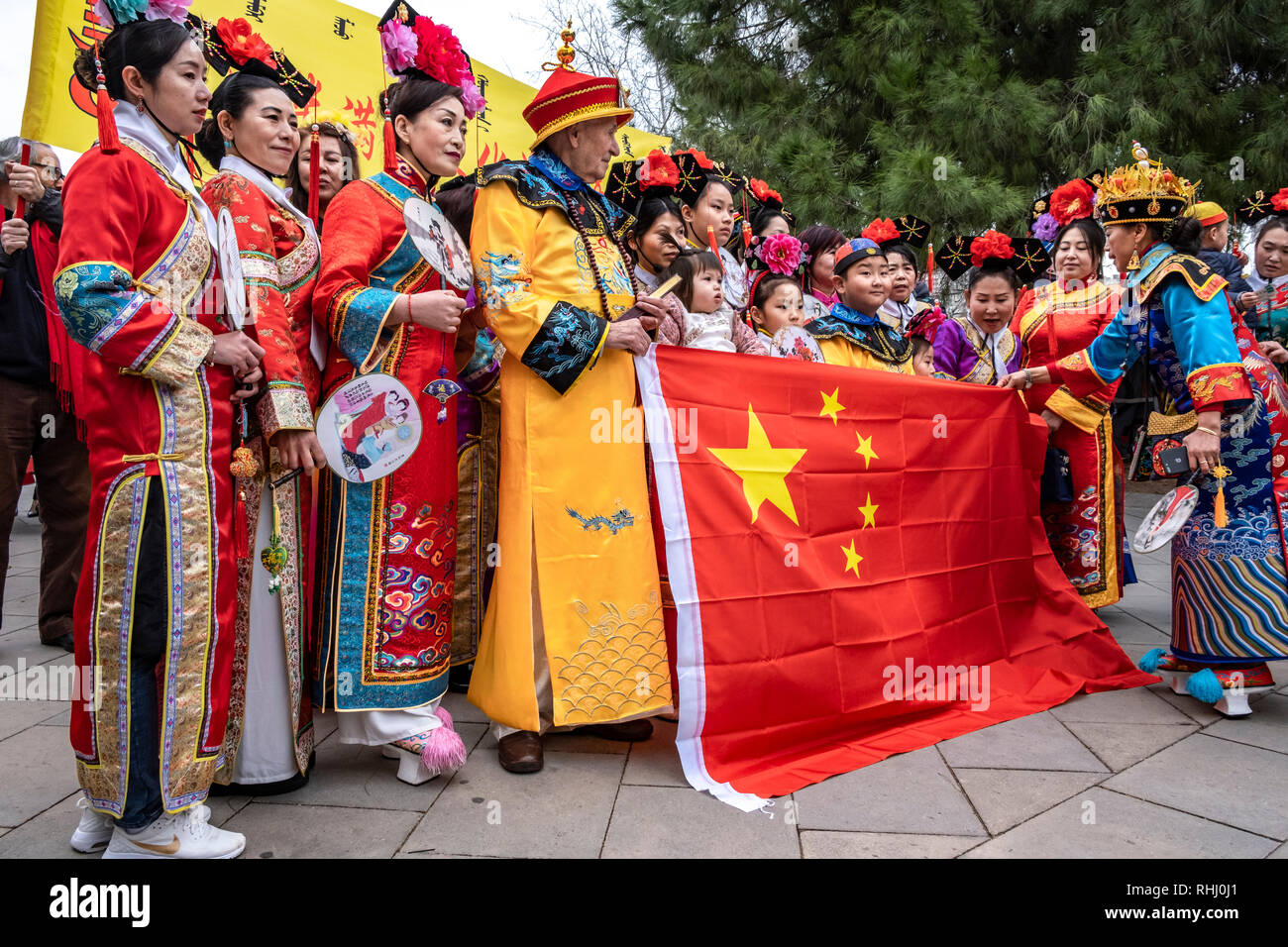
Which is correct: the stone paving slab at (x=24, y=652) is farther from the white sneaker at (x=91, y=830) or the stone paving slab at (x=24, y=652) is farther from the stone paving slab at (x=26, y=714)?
the white sneaker at (x=91, y=830)

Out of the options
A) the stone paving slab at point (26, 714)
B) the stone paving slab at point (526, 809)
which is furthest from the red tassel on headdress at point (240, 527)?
the stone paving slab at point (26, 714)

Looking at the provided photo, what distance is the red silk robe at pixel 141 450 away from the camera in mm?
1955

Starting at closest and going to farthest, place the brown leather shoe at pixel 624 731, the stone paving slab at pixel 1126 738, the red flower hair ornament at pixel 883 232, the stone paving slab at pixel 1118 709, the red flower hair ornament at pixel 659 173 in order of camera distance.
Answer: the stone paving slab at pixel 1126 738 < the brown leather shoe at pixel 624 731 < the stone paving slab at pixel 1118 709 < the red flower hair ornament at pixel 659 173 < the red flower hair ornament at pixel 883 232

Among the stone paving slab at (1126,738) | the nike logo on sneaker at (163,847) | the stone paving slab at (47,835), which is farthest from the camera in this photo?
the stone paving slab at (1126,738)

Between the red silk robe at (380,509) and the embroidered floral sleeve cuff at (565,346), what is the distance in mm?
307

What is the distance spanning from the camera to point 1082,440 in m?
4.17

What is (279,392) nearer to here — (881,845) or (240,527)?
(240,527)

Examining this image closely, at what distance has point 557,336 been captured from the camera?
2596 millimetres

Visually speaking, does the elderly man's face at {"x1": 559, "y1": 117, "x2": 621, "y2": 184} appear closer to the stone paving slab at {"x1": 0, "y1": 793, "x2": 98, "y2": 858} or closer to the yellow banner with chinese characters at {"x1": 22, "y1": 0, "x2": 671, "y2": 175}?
the yellow banner with chinese characters at {"x1": 22, "y1": 0, "x2": 671, "y2": 175}

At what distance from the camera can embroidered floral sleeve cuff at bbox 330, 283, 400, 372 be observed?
247 cm

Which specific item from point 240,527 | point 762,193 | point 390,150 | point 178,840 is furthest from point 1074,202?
point 178,840

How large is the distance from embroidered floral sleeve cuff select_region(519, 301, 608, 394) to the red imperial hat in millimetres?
596

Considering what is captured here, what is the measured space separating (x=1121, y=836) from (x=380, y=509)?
208 centimetres

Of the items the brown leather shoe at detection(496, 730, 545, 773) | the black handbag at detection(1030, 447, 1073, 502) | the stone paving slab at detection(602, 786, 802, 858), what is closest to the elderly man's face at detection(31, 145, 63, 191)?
the brown leather shoe at detection(496, 730, 545, 773)
